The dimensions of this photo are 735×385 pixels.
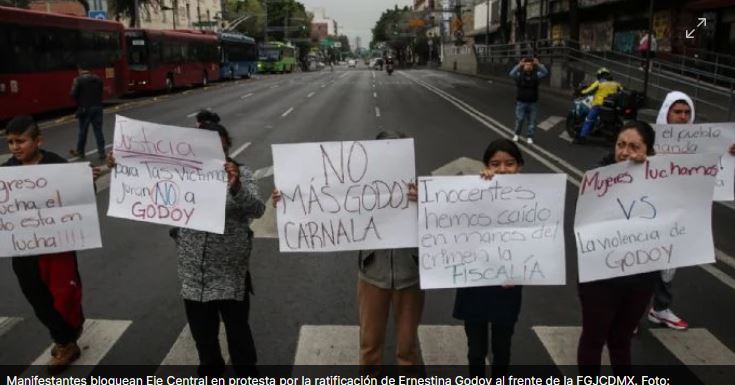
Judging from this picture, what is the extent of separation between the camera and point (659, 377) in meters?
3.89

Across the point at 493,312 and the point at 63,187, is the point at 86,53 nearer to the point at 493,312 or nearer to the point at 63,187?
the point at 63,187

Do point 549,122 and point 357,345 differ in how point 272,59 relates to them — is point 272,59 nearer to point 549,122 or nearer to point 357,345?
point 549,122

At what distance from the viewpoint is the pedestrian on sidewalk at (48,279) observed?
12.7 feet

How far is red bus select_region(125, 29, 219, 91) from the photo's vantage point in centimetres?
2859

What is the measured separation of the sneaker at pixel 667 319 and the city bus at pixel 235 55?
131ft

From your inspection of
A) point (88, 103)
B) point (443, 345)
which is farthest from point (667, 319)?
point (88, 103)

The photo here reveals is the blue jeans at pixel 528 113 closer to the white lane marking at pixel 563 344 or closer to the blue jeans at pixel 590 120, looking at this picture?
the blue jeans at pixel 590 120

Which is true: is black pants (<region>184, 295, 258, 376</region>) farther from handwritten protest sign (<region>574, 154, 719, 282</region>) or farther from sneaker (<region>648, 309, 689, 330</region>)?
sneaker (<region>648, 309, 689, 330</region>)

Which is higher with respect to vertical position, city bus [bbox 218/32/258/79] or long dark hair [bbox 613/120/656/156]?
city bus [bbox 218/32/258/79]

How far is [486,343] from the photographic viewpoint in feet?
11.6

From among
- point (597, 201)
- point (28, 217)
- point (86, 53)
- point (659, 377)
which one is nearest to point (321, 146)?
point (597, 201)

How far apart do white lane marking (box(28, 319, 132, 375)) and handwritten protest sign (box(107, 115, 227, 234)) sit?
1.21m

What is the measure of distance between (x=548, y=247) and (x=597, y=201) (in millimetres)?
364

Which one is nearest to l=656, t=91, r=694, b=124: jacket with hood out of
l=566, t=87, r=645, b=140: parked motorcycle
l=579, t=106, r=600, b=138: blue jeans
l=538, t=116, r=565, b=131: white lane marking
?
l=566, t=87, r=645, b=140: parked motorcycle
